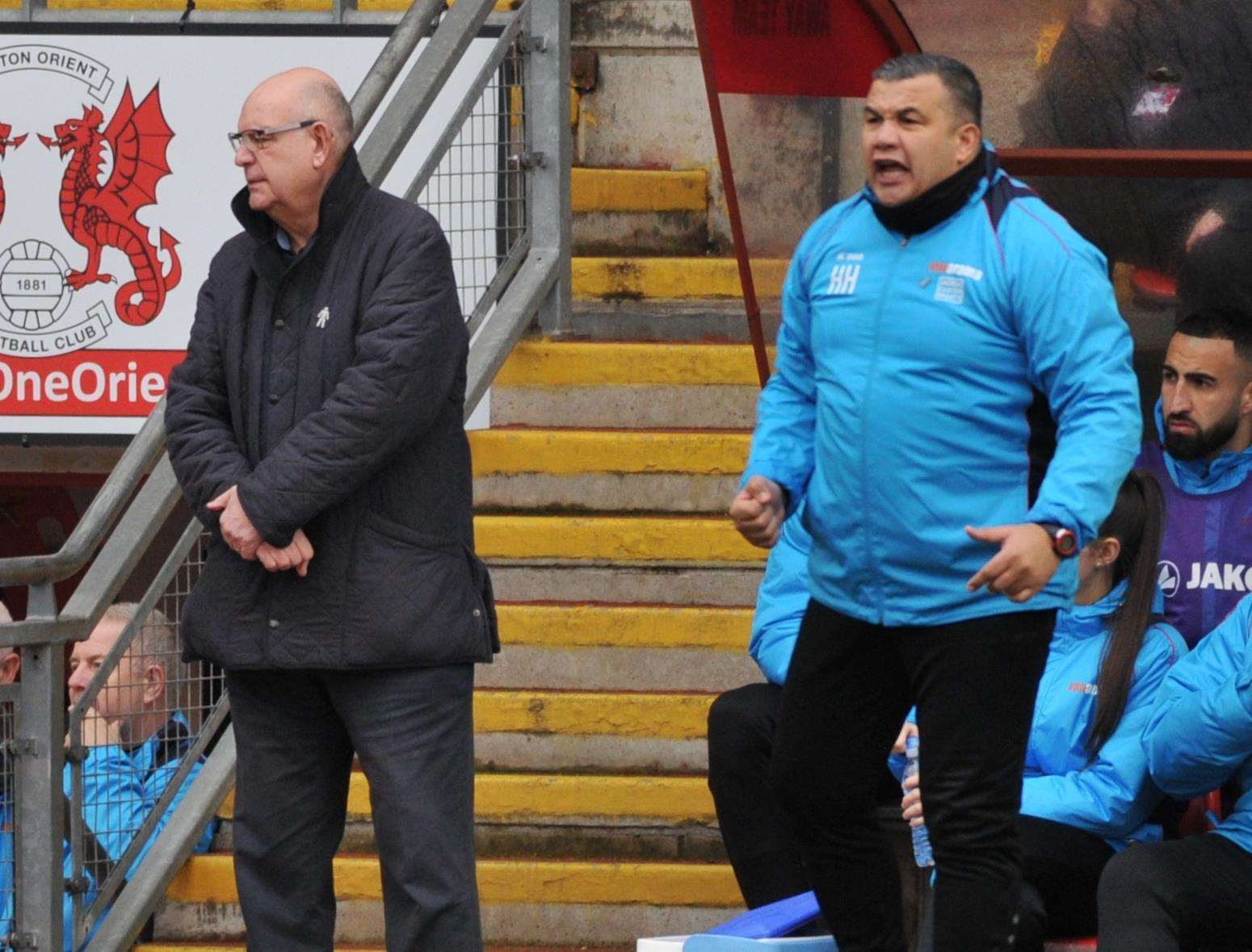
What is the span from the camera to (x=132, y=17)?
7.05 m

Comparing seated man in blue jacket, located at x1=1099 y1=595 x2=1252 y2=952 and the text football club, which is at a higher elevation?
the text football club

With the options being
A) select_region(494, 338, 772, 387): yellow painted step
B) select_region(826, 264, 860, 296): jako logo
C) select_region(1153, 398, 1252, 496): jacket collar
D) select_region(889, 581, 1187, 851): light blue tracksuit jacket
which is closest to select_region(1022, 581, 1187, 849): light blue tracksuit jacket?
select_region(889, 581, 1187, 851): light blue tracksuit jacket

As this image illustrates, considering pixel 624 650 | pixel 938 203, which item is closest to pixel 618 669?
pixel 624 650

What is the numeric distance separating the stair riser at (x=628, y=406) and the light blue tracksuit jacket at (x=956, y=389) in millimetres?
2712

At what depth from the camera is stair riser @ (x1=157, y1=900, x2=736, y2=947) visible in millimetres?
5102

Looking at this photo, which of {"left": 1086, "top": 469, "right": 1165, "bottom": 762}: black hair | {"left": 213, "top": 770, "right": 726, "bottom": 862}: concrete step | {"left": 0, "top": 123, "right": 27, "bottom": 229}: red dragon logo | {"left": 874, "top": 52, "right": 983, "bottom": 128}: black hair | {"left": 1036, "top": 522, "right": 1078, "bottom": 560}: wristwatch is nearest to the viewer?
{"left": 1036, "top": 522, "right": 1078, "bottom": 560}: wristwatch

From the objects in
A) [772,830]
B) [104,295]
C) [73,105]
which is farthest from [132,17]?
[772,830]

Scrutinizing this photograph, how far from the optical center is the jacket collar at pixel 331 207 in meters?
3.93

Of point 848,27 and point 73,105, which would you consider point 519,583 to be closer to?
point 848,27

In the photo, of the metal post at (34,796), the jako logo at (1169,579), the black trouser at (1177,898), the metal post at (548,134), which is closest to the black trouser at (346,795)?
the metal post at (34,796)

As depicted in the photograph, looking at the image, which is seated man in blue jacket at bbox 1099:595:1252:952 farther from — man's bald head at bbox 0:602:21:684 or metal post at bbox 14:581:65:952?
man's bald head at bbox 0:602:21:684

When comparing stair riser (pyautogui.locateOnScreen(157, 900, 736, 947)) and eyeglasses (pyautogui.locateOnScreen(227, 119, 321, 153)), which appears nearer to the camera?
eyeglasses (pyautogui.locateOnScreen(227, 119, 321, 153))

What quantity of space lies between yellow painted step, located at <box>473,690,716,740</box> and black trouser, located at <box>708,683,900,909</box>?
0.76m

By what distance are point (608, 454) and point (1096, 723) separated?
2.20m
